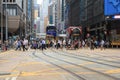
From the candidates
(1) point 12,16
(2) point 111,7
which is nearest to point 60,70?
(2) point 111,7

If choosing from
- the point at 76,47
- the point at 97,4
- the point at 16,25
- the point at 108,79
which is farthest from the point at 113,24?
the point at 108,79

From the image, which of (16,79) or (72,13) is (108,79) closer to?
(16,79)

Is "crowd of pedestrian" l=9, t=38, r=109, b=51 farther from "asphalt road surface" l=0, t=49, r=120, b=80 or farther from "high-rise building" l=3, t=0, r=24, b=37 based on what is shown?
"high-rise building" l=3, t=0, r=24, b=37

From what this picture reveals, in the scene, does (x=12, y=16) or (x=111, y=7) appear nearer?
(x=111, y=7)

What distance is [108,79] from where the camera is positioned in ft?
51.1

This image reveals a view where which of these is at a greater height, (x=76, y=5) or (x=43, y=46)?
(x=76, y=5)

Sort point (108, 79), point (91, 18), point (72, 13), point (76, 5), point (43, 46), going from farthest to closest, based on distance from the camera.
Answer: point (72, 13) < point (76, 5) < point (91, 18) < point (43, 46) < point (108, 79)

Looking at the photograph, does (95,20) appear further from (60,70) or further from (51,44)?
(60,70)

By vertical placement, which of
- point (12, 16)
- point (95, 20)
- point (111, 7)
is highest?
point (12, 16)

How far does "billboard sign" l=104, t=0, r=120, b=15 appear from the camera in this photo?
79750mm

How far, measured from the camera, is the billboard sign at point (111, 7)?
79750 mm

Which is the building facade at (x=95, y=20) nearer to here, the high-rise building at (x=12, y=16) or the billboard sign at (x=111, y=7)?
the billboard sign at (x=111, y=7)

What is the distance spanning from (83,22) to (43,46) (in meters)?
58.6

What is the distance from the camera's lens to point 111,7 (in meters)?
80.2
